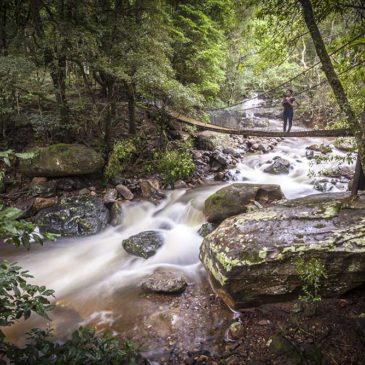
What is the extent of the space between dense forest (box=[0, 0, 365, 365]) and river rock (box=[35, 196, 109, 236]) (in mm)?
36

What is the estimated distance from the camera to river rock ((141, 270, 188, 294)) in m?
4.00

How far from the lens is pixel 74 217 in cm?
616

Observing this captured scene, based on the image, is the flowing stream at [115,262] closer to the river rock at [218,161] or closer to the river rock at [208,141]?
the river rock at [218,161]

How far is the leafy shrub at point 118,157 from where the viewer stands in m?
7.32

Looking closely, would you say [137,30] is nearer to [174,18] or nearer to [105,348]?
[174,18]

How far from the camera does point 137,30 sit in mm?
6227

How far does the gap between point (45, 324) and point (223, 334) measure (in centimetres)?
229

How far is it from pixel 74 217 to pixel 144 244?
190 cm

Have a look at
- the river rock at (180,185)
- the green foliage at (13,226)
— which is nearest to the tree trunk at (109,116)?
the river rock at (180,185)

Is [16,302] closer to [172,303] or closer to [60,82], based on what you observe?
[172,303]

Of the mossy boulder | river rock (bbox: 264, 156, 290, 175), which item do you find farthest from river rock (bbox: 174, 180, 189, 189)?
river rock (bbox: 264, 156, 290, 175)

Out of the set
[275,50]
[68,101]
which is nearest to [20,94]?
[68,101]

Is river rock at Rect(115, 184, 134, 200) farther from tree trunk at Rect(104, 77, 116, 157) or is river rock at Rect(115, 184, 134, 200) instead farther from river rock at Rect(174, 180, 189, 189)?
river rock at Rect(174, 180, 189, 189)

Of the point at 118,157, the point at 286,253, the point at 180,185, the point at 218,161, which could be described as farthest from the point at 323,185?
the point at 118,157
